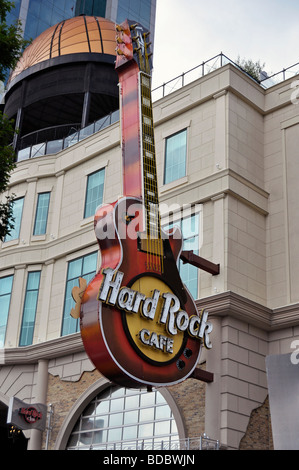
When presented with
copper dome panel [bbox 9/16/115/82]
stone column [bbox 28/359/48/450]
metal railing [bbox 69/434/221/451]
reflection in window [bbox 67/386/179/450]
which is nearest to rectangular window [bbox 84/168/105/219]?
stone column [bbox 28/359/48/450]

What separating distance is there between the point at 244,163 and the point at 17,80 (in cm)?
1579

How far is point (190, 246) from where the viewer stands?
910 inches

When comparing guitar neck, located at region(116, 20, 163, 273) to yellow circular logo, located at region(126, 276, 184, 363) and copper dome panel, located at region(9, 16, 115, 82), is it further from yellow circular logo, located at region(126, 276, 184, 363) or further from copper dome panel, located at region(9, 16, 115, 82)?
copper dome panel, located at region(9, 16, 115, 82)

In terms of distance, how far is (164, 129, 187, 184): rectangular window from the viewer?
24.8m

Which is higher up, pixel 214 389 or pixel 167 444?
pixel 214 389

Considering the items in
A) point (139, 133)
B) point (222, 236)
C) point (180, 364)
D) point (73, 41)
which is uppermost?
point (73, 41)

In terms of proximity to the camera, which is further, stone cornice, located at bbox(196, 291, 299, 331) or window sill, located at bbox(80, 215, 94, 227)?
window sill, located at bbox(80, 215, 94, 227)

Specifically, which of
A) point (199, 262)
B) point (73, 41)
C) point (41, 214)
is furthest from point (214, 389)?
point (73, 41)

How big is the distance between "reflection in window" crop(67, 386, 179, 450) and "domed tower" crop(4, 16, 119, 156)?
1343cm

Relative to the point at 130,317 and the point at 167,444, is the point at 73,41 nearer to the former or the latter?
the point at 130,317

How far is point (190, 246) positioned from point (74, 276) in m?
5.72

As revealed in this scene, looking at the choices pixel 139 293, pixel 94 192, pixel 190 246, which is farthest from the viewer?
pixel 94 192

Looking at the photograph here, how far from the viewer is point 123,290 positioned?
59.6ft

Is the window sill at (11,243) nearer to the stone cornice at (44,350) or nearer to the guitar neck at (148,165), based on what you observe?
the stone cornice at (44,350)
